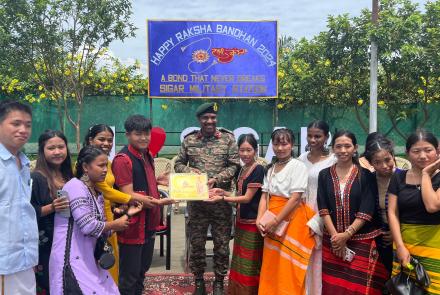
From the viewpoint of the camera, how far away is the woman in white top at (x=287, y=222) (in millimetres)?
3514

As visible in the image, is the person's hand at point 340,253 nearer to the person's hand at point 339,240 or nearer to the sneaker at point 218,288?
the person's hand at point 339,240

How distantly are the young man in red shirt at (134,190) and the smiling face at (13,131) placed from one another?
1.04 metres

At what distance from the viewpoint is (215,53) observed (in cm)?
789

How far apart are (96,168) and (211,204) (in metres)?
1.50

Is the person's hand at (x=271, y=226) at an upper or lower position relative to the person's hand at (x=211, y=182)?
lower

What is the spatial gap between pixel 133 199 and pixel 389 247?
1900mm

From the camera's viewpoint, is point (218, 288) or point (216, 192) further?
point (218, 288)

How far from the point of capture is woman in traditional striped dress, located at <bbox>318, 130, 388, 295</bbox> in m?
3.23

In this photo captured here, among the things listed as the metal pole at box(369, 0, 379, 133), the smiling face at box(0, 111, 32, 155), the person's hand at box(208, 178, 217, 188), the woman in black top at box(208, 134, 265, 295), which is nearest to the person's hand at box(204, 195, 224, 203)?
the woman in black top at box(208, 134, 265, 295)

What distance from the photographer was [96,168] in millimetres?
2943

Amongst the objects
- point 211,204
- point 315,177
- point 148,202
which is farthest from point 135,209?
point 315,177

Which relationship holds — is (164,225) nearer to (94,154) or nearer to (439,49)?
(94,154)

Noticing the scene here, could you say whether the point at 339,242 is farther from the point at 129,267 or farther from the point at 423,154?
the point at 129,267

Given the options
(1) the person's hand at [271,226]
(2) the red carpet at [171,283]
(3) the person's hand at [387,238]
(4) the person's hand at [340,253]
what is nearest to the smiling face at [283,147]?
(1) the person's hand at [271,226]
